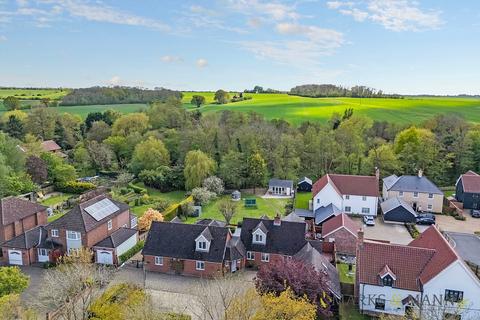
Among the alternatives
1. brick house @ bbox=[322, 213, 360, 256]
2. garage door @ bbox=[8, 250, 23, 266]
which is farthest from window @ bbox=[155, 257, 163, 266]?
brick house @ bbox=[322, 213, 360, 256]

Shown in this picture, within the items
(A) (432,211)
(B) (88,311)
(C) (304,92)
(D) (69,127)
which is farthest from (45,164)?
(C) (304,92)

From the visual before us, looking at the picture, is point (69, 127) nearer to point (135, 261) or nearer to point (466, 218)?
point (135, 261)

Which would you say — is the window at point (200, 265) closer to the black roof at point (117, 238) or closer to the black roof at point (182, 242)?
the black roof at point (182, 242)

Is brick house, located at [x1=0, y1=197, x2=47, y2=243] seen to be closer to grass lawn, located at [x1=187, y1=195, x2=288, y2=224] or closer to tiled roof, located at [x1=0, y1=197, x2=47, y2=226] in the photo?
tiled roof, located at [x1=0, y1=197, x2=47, y2=226]

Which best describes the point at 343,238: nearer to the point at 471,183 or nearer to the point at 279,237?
the point at 279,237

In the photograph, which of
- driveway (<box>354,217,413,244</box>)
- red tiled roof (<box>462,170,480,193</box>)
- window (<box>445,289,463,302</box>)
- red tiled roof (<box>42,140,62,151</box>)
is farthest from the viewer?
red tiled roof (<box>42,140,62,151</box>)

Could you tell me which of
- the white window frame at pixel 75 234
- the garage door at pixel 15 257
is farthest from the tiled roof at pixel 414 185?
the garage door at pixel 15 257
